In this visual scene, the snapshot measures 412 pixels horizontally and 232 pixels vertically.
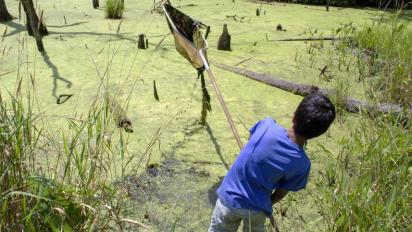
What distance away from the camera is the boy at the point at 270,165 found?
1.36 meters

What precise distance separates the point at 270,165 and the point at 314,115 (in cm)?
22

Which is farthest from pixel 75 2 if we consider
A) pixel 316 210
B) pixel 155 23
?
pixel 316 210

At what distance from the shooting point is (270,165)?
142 cm

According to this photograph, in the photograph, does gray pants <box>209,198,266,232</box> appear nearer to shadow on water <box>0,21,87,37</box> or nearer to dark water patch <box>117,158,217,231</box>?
dark water patch <box>117,158,217,231</box>

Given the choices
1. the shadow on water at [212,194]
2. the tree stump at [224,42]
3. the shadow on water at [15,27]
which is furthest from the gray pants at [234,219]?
the shadow on water at [15,27]

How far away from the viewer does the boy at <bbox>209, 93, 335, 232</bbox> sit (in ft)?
4.46

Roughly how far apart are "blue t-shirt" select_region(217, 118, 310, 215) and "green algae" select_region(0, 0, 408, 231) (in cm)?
26

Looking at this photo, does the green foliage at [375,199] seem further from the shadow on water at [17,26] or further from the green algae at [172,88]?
the shadow on water at [17,26]

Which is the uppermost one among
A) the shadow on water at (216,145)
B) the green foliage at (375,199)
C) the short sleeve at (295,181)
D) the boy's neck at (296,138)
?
the boy's neck at (296,138)

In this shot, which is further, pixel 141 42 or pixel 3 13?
pixel 3 13

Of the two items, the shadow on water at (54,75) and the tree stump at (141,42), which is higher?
the tree stump at (141,42)

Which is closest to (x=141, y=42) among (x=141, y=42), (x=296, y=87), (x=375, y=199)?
(x=141, y=42)

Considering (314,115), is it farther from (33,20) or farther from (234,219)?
(33,20)

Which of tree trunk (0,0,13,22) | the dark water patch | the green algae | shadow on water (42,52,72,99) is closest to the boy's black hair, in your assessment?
the green algae
